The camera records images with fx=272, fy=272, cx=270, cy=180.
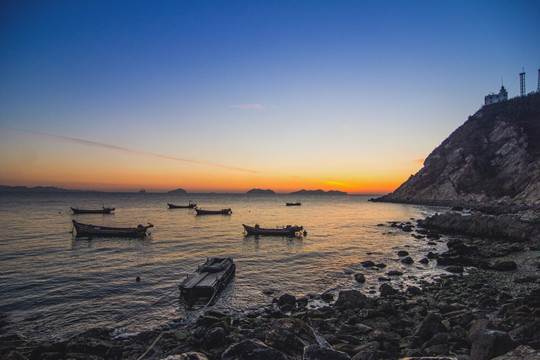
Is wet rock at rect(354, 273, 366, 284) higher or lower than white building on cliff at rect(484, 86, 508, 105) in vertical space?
lower

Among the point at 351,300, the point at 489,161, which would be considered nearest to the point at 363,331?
the point at 351,300

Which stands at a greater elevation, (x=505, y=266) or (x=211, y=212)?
(x=505, y=266)

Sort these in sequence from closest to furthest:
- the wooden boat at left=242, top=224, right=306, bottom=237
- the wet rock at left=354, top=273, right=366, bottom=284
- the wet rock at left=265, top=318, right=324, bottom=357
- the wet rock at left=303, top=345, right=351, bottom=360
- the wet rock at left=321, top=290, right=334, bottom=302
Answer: the wet rock at left=303, top=345, right=351, bottom=360 → the wet rock at left=265, top=318, right=324, bottom=357 → the wet rock at left=321, top=290, right=334, bottom=302 → the wet rock at left=354, top=273, right=366, bottom=284 → the wooden boat at left=242, top=224, right=306, bottom=237

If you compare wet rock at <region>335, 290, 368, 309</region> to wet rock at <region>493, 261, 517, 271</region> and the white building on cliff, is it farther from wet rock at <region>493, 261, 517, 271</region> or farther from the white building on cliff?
the white building on cliff

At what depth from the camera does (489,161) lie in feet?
336

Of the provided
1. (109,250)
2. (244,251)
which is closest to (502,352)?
(244,251)

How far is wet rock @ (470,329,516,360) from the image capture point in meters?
8.52

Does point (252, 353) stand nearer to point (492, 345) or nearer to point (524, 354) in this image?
point (524, 354)

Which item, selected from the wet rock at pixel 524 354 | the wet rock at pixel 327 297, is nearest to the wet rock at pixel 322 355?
the wet rock at pixel 524 354

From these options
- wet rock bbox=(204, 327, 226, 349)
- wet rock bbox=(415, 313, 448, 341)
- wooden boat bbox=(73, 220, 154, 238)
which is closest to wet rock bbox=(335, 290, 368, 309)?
wet rock bbox=(415, 313, 448, 341)

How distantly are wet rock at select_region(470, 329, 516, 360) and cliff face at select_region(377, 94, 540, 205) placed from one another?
84015 mm

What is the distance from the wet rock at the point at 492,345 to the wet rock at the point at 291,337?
5.22 m

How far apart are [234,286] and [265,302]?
13.7ft

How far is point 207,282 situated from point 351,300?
10149 millimetres
